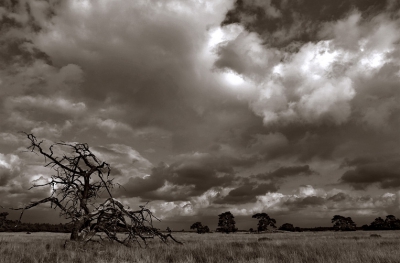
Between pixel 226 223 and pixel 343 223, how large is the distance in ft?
140

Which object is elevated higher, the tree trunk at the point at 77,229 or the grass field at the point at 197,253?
the tree trunk at the point at 77,229

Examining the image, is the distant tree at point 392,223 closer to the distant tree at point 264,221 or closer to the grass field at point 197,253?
the distant tree at point 264,221

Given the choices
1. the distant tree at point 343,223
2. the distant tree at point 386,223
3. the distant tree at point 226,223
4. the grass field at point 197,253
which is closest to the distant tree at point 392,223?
the distant tree at point 386,223

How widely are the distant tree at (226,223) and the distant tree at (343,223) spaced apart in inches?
1500

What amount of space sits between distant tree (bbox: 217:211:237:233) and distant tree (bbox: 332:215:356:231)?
38.1 m

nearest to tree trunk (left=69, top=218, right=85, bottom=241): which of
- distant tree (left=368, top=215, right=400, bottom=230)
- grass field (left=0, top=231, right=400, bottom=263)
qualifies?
grass field (left=0, top=231, right=400, bottom=263)

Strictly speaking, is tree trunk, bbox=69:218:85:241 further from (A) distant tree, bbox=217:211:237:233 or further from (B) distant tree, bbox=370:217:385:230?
(B) distant tree, bbox=370:217:385:230

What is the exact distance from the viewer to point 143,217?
14.8 m

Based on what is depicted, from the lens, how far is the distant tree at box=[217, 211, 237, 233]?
294 feet

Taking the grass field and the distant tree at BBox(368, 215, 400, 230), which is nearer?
the grass field

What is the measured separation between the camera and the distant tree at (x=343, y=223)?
317 ft

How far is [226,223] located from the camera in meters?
91.2

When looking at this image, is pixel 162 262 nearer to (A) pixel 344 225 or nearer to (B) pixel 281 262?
(B) pixel 281 262

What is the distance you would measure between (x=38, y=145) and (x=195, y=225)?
269 feet
